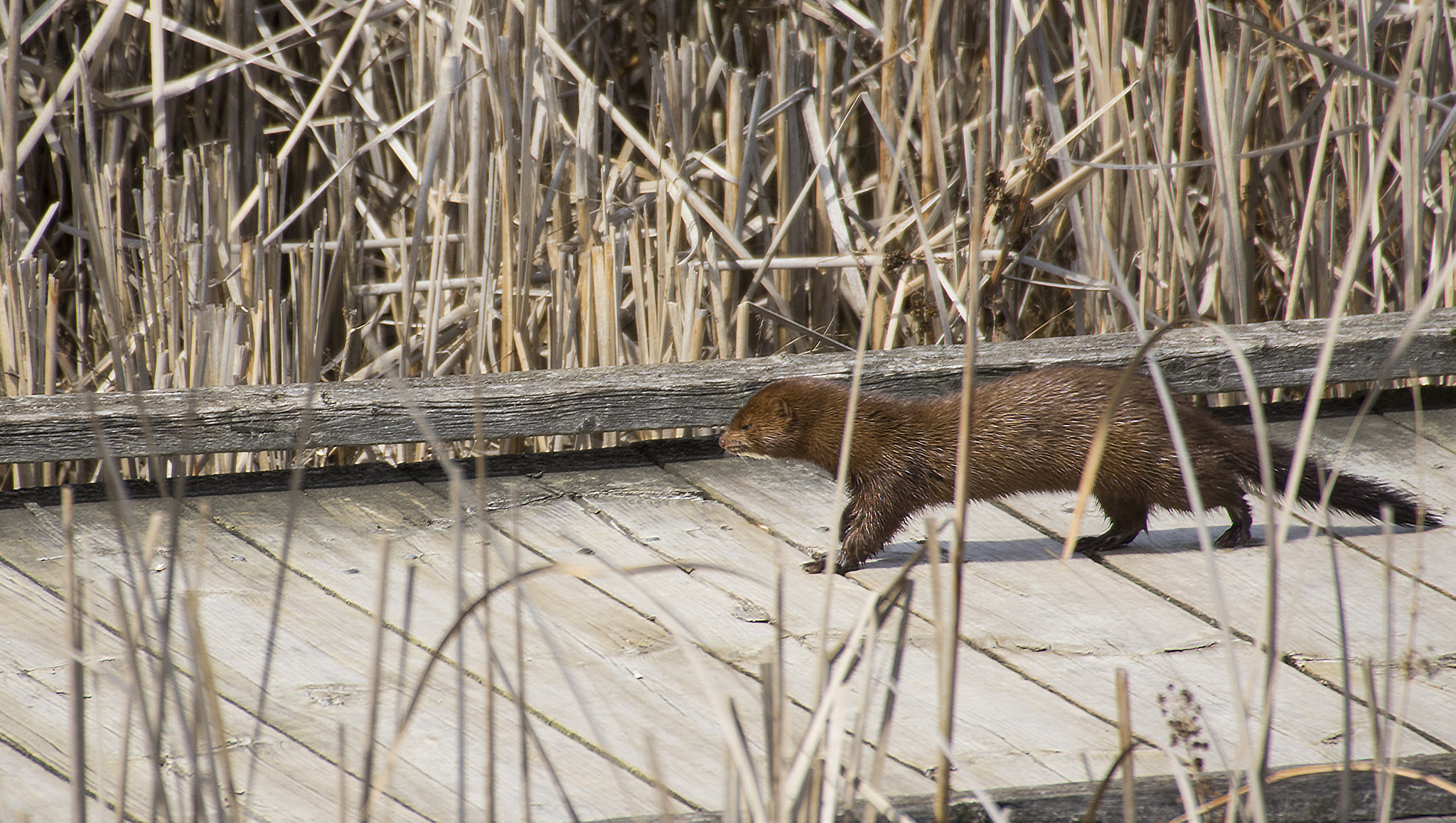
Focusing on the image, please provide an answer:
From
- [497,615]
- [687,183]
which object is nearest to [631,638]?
[497,615]

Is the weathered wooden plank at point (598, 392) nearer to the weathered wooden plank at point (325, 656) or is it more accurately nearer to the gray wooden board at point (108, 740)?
the weathered wooden plank at point (325, 656)

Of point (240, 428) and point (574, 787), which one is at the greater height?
point (240, 428)

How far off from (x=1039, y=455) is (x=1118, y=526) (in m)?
0.23

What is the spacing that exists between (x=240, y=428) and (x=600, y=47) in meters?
2.16

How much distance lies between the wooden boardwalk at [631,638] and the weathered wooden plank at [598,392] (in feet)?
0.35

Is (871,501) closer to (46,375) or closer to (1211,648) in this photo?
(1211,648)

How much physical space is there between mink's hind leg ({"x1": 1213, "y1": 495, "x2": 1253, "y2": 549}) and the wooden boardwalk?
0.13 feet

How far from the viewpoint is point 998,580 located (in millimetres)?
2512

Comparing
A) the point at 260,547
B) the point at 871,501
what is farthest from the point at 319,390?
the point at 871,501

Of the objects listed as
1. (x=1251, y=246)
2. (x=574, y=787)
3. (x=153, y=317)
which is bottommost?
(x=574, y=787)

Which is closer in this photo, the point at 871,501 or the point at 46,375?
the point at 871,501

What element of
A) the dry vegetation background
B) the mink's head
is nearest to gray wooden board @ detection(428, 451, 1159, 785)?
the mink's head

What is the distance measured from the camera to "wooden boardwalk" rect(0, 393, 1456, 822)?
1711 millimetres

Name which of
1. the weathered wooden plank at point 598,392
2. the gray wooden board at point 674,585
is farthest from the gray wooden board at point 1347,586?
the gray wooden board at point 674,585
